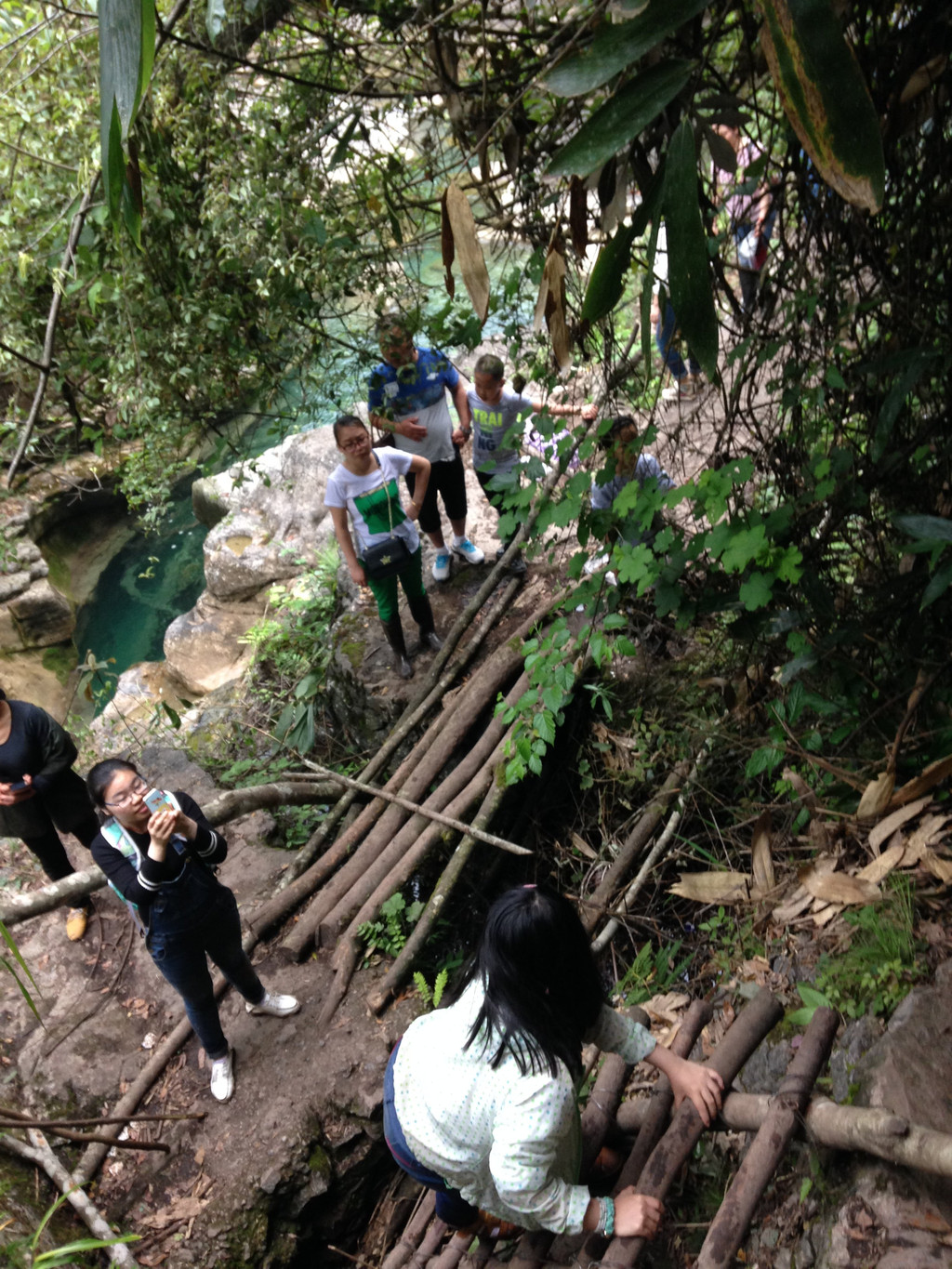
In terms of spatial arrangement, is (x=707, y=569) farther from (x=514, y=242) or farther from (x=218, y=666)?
(x=218, y=666)

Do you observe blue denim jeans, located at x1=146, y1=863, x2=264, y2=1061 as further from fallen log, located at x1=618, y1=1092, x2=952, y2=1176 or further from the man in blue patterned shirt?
the man in blue patterned shirt

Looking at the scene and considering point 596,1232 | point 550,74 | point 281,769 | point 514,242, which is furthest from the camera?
point 281,769

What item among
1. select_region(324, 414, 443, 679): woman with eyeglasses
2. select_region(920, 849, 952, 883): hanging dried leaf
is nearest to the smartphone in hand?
select_region(324, 414, 443, 679): woman with eyeglasses

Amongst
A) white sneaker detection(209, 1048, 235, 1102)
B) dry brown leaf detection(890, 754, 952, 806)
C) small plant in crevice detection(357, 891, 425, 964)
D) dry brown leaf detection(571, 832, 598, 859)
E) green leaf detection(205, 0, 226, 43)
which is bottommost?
white sneaker detection(209, 1048, 235, 1102)

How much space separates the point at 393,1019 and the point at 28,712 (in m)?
2.29

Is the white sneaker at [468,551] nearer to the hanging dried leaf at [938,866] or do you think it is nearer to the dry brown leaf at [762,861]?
the dry brown leaf at [762,861]

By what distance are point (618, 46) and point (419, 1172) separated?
8.89 feet

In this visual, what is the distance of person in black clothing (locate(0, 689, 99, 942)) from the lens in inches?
158

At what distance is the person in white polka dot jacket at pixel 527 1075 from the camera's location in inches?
72.6

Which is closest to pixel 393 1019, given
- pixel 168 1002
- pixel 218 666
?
pixel 168 1002

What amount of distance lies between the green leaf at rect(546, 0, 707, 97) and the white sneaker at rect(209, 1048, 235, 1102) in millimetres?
3774

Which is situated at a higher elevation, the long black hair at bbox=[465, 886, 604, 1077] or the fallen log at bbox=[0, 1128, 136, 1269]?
the long black hair at bbox=[465, 886, 604, 1077]

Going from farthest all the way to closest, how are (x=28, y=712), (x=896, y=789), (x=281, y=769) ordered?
(x=281, y=769) < (x=28, y=712) < (x=896, y=789)

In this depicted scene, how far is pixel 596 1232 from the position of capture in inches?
77.7
